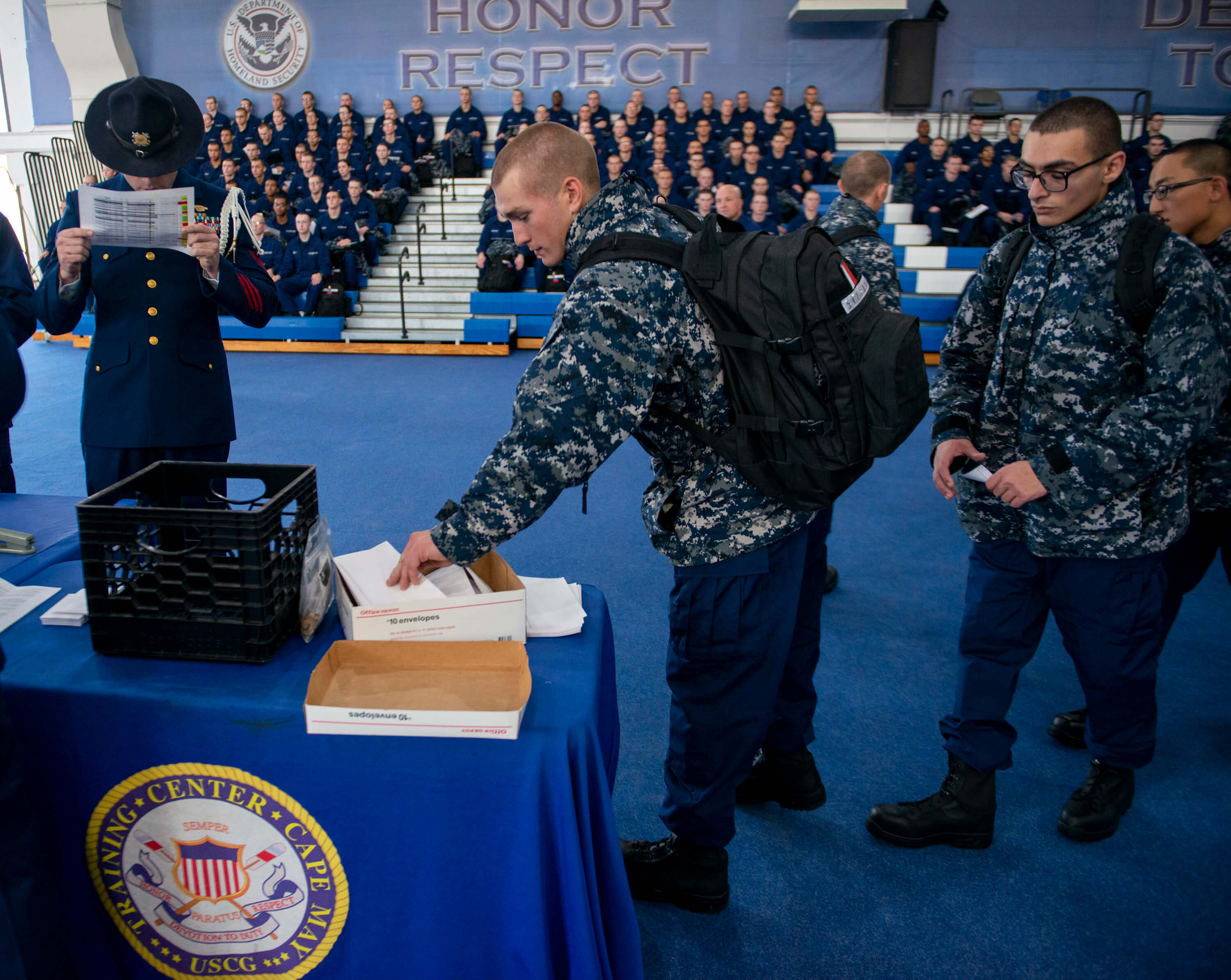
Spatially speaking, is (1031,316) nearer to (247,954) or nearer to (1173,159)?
(1173,159)

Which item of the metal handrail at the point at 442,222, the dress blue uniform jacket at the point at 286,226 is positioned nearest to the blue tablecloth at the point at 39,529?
the dress blue uniform jacket at the point at 286,226

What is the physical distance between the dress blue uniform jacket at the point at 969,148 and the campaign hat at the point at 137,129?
999 centimetres

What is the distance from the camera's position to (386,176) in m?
11.3

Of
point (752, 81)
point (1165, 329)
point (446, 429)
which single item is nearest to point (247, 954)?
point (1165, 329)

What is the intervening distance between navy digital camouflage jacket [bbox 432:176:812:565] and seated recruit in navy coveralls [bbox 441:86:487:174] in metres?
11.6

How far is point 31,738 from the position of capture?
47.5 inches

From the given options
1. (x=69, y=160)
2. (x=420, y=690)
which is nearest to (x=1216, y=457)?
(x=420, y=690)

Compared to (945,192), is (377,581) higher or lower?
lower

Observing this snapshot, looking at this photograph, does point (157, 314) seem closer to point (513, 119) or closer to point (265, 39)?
point (513, 119)

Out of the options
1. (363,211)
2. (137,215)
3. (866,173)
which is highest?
(363,211)

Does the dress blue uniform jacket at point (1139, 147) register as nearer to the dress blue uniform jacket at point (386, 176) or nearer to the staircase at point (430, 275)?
the staircase at point (430, 275)

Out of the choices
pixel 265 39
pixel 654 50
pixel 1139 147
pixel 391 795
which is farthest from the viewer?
pixel 265 39

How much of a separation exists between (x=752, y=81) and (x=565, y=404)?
1303 centimetres

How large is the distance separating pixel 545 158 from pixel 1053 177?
3.43ft
